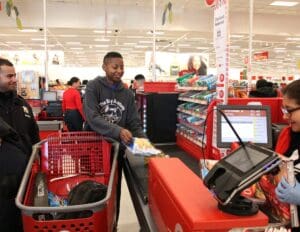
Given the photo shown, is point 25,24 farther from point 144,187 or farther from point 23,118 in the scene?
point 144,187

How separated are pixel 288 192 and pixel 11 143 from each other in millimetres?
1745

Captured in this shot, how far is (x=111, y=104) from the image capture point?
8.87 feet

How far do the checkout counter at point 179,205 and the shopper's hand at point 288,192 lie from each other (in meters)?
0.25

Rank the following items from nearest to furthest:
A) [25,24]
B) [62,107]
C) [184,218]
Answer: [184,218] → [62,107] → [25,24]

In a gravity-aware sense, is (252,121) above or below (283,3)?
below

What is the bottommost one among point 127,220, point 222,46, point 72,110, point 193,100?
point 127,220

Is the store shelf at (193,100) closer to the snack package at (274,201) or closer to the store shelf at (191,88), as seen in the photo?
the store shelf at (191,88)

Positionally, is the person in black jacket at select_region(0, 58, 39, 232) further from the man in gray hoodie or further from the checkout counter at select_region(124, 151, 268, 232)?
the checkout counter at select_region(124, 151, 268, 232)

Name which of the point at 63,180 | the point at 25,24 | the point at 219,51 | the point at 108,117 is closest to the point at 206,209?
the point at 63,180

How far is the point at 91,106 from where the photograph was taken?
8.54 ft

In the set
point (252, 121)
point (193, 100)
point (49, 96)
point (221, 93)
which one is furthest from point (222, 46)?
point (49, 96)

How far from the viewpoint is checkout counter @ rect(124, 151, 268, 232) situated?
96 cm

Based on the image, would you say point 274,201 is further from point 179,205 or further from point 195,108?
point 195,108

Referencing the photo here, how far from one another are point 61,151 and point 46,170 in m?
0.16
